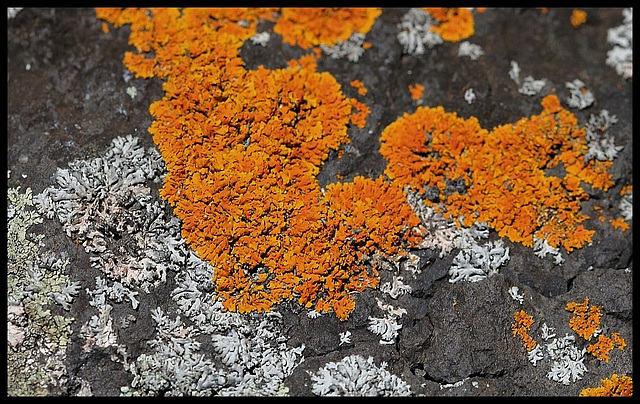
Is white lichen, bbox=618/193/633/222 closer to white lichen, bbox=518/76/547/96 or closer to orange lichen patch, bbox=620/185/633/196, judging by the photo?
orange lichen patch, bbox=620/185/633/196

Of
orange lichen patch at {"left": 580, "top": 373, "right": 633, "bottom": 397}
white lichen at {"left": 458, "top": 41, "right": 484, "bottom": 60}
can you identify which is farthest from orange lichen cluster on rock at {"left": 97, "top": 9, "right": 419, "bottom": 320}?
orange lichen patch at {"left": 580, "top": 373, "right": 633, "bottom": 397}

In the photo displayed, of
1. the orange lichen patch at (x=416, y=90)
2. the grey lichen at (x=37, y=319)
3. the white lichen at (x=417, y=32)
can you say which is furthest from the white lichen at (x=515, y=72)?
the grey lichen at (x=37, y=319)

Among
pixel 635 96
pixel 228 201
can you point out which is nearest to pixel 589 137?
pixel 635 96

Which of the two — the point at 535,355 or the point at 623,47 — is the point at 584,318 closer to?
the point at 535,355

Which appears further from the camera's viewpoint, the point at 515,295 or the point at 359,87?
the point at 359,87

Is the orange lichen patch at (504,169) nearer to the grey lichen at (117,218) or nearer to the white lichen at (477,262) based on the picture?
the white lichen at (477,262)

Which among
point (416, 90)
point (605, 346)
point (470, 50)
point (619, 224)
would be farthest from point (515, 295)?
point (470, 50)

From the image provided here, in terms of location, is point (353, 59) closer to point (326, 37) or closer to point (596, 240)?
point (326, 37)
